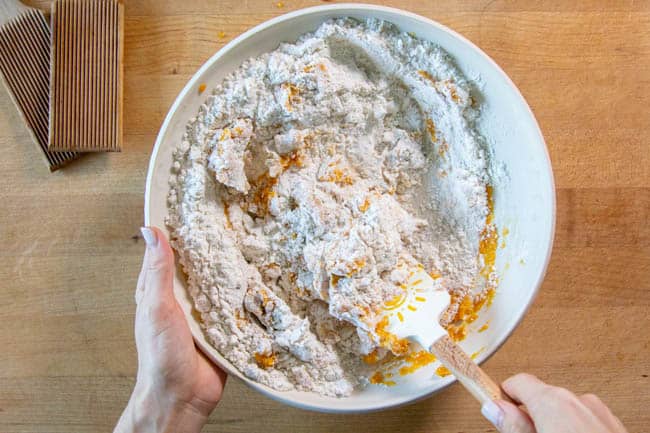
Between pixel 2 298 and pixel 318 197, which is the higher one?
pixel 318 197

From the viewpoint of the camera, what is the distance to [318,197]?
3.13 feet

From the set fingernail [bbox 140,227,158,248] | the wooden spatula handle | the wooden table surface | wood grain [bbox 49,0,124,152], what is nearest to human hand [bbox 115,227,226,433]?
fingernail [bbox 140,227,158,248]

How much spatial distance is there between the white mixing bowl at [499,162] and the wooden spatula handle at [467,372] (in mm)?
46


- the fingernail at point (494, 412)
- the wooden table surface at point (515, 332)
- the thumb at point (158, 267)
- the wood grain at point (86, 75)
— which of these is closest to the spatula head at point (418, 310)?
the fingernail at point (494, 412)

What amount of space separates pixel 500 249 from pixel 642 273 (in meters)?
0.34

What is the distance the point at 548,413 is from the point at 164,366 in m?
0.62

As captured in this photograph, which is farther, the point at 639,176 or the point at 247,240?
the point at 639,176

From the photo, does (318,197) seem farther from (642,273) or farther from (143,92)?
(642,273)

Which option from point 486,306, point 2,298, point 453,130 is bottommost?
point 2,298

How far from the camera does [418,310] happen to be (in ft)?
3.01

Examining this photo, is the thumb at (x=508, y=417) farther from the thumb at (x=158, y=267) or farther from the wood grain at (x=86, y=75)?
the wood grain at (x=86, y=75)

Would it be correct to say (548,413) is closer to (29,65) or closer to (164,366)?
(164,366)

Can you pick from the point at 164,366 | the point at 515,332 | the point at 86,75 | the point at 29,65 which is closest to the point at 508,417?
the point at 515,332

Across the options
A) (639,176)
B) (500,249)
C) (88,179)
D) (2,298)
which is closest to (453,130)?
(500,249)
